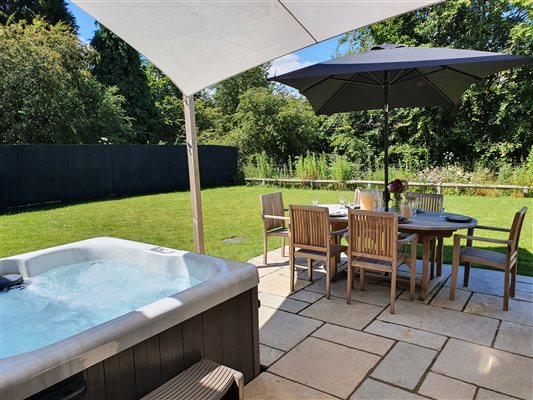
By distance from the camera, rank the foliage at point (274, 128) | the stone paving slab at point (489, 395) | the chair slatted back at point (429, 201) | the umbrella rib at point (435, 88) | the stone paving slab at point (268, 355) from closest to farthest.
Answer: the stone paving slab at point (489, 395), the stone paving slab at point (268, 355), the umbrella rib at point (435, 88), the chair slatted back at point (429, 201), the foliage at point (274, 128)

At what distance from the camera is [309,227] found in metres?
3.42

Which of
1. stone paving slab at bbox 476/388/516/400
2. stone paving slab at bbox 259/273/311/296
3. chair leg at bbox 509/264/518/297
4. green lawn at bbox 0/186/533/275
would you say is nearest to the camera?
stone paving slab at bbox 476/388/516/400

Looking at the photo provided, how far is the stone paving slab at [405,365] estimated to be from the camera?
2.16 m

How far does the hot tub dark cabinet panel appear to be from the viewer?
1.55 metres

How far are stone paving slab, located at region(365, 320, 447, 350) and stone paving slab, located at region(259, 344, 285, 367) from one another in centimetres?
72

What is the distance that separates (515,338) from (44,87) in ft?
42.4

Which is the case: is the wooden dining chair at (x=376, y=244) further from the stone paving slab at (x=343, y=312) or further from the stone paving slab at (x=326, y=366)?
the stone paving slab at (x=326, y=366)

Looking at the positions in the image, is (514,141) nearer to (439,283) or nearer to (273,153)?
(273,153)

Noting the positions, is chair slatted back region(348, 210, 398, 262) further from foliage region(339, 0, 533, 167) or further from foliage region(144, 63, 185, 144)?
foliage region(144, 63, 185, 144)

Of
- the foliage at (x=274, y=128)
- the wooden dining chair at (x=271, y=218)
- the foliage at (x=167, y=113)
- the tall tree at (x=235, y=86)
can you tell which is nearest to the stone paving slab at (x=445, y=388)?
the wooden dining chair at (x=271, y=218)

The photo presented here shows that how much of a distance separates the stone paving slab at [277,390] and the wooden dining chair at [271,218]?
210cm

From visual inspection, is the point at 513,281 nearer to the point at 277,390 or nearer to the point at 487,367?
the point at 487,367

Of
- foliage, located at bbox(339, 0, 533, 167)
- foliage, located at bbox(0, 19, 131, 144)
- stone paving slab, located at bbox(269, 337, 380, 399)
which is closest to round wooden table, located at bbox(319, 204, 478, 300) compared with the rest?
stone paving slab, located at bbox(269, 337, 380, 399)

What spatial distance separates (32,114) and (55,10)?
8.04 meters
